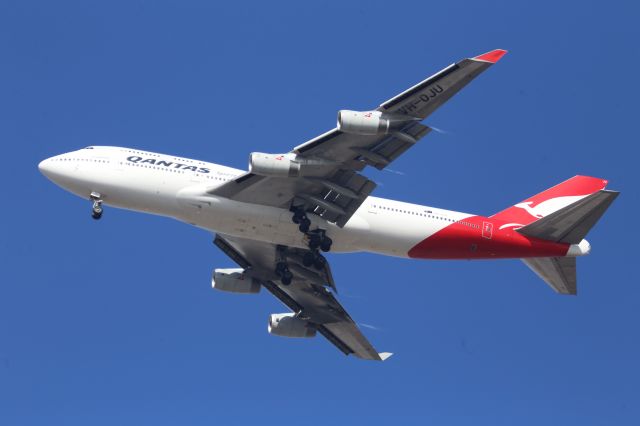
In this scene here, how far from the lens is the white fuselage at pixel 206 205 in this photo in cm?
5419

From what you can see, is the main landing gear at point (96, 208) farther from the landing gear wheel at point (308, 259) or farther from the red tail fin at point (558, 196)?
the red tail fin at point (558, 196)

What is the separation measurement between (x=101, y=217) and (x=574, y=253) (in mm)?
24428

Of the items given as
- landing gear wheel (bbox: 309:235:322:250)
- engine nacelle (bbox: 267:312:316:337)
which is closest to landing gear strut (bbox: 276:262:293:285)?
landing gear wheel (bbox: 309:235:322:250)

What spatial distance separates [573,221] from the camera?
5431cm

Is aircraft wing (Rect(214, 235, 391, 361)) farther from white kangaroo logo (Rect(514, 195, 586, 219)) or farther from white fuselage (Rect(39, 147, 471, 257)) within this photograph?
white kangaroo logo (Rect(514, 195, 586, 219))

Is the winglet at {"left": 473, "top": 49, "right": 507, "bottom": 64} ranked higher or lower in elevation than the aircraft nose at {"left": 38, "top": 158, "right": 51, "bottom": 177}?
higher

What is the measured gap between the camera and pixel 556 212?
2152 inches

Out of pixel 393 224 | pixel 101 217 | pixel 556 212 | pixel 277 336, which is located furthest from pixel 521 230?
pixel 101 217

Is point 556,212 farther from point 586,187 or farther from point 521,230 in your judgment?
point 586,187

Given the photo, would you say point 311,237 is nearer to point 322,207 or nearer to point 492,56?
point 322,207

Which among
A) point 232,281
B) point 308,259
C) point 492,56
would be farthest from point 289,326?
point 492,56

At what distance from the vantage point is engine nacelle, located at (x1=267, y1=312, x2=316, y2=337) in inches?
2525

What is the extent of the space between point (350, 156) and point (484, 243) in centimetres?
892

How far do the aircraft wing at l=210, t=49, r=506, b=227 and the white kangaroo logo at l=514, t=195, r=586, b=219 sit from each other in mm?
10314
